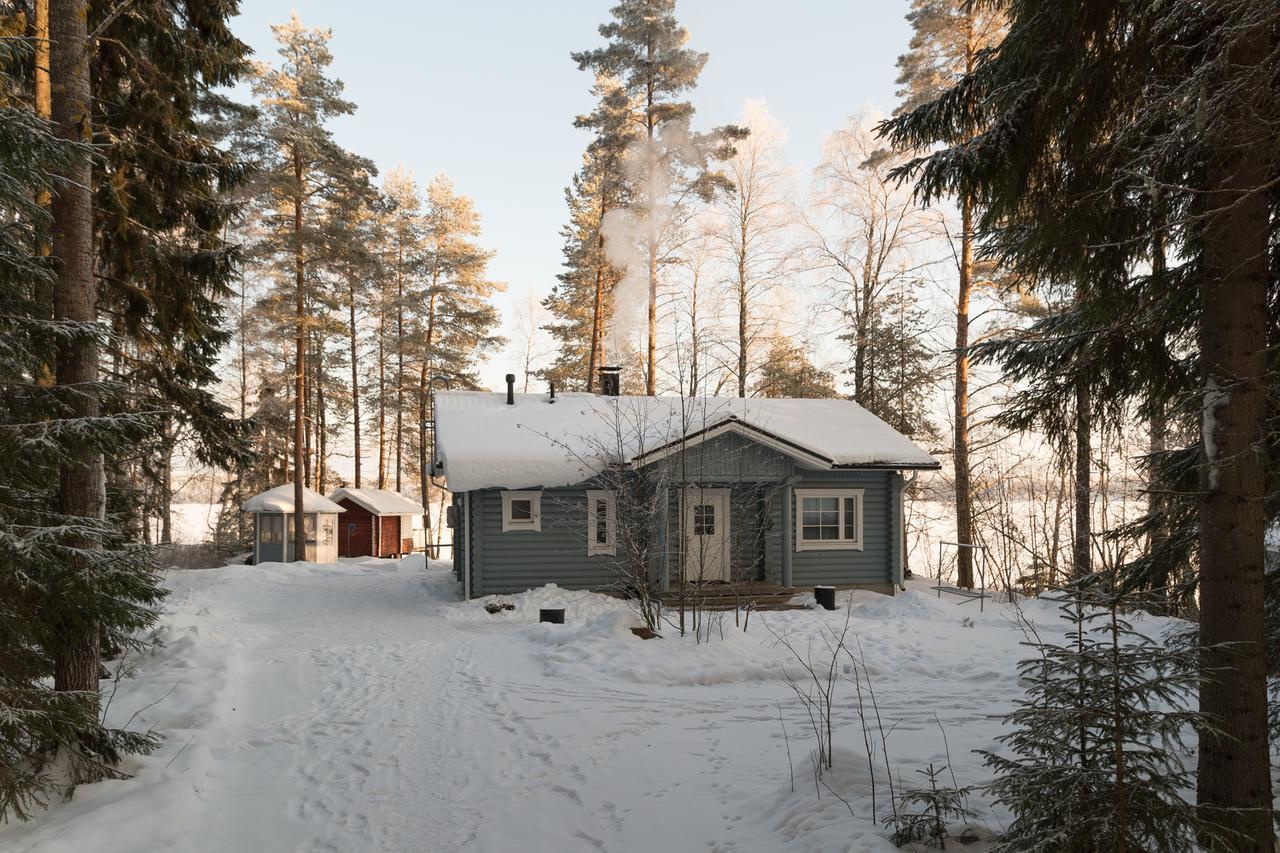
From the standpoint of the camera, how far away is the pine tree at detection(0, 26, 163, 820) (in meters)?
4.27

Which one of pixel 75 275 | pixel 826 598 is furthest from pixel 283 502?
pixel 75 275

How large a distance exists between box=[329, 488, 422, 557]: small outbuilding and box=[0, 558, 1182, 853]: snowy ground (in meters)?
16.5

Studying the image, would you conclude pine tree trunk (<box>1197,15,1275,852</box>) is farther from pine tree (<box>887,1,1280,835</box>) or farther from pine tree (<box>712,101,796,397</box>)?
pine tree (<box>712,101,796,397</box>)

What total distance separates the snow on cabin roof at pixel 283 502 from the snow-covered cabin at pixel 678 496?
32.3 ft

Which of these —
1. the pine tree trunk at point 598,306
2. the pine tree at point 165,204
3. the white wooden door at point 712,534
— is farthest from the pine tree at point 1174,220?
the pine tree trunk at point 598,306

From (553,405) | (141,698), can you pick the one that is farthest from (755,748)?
(553,405)

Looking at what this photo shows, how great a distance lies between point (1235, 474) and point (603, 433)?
13.2m

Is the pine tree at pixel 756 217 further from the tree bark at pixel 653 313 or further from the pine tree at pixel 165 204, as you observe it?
the pine tree at pixel 165 204

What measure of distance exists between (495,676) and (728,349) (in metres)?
16.8

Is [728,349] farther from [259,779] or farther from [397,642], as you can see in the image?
[259,779]

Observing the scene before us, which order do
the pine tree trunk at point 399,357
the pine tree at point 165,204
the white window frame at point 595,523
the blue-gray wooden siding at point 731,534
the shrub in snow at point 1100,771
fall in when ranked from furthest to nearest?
the pine tree trunk at point 399,357 → the white window frame at point 595,523 → the blue-gray wooden siding at point 731,534 → the pine tree at point 165,204 → the shrub in snow at point 1100,771

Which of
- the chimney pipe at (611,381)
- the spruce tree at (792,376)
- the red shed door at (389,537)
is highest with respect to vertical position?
the spruce tree at (792,376)

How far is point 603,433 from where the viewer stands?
1658 centimetres

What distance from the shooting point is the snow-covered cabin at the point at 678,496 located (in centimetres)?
1495
